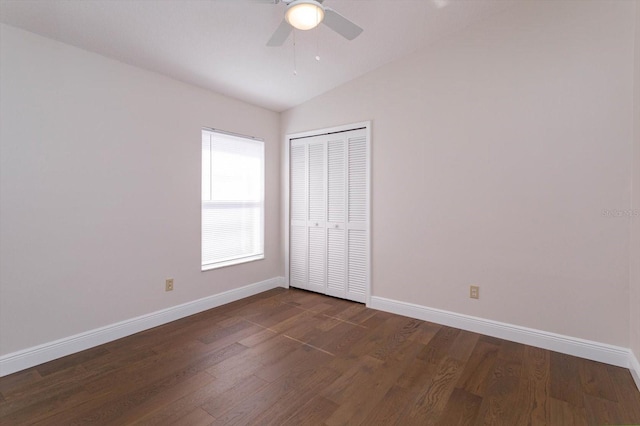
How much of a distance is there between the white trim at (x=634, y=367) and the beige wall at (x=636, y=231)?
0.04 m

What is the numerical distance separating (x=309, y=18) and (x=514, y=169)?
211 centimetres

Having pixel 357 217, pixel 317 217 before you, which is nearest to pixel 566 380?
pixel 357 217

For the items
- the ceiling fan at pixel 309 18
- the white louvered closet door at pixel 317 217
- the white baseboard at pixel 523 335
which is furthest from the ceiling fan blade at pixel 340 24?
the white baseboard at pixel 523 335

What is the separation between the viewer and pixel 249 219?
161 inches

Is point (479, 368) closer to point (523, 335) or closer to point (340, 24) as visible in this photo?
point (523, 335)

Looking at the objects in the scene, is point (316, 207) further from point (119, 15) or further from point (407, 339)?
point (119, 15)

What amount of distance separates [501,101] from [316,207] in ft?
7.54

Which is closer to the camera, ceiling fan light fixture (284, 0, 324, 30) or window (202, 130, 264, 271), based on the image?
ceiling fan light fixture (284, 0, 324, 30)

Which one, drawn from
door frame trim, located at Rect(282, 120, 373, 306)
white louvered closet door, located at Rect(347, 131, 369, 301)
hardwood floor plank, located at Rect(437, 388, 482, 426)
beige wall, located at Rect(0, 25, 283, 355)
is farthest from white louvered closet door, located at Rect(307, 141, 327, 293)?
hardwood floor plank, located at Rect(437, 388, 482, 426)

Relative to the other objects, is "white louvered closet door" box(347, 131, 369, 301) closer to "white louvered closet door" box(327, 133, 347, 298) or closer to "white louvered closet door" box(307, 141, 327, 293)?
"white louvered closet door" box(327, 133, 347, 298)

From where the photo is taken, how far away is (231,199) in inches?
150

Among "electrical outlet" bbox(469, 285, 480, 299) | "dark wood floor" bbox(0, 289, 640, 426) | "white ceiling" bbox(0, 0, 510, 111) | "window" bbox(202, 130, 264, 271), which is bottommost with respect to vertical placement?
"dark wood floor" bbox(0, 289, 640, 426)

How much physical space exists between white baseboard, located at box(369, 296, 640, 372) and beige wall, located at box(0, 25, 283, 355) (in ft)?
7.34

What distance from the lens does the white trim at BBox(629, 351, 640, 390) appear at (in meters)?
2.08
